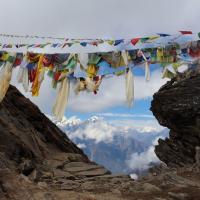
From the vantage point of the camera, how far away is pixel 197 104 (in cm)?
3653

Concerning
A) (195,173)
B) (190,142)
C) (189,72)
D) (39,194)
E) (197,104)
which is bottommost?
(39,194)

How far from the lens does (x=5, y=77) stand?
29.6 meters

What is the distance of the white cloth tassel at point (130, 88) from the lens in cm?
2869

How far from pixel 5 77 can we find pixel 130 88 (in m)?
8.11

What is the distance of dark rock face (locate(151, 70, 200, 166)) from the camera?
121ft

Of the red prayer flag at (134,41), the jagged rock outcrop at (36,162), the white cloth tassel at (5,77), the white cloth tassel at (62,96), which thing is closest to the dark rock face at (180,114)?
the jagged rock outcrop at (36,162)

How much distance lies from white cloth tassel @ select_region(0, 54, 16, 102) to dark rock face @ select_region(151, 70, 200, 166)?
14442mm

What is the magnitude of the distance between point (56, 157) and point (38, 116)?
23.6ft

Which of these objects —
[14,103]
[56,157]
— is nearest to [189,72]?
[56,157]

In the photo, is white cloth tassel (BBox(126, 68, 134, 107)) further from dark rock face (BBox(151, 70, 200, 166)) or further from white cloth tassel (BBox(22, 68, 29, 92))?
dark rock face (BBox(151, 70, 200, 166))

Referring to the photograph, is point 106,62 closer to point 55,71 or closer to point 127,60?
point 127,60

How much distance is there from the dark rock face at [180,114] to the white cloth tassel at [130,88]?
9.31 meters

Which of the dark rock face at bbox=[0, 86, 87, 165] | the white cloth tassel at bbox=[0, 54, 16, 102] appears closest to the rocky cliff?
the dark rock face at bbox=[0, 86, 87, 165]

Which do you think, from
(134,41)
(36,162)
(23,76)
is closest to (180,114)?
(134,41)
